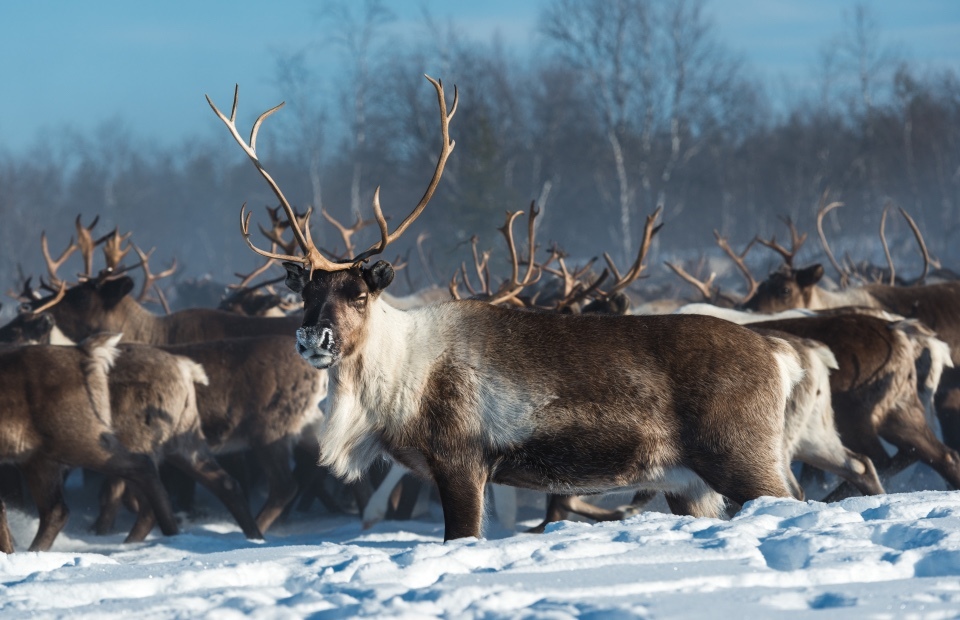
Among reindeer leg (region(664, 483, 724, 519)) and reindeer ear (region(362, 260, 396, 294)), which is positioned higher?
reindeer ear (region(362, 260, 396, 294))

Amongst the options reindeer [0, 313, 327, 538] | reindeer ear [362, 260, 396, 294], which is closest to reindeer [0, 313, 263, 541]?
reindeer [0, 313, 327, 538]

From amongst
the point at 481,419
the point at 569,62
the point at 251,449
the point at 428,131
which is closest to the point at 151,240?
the point at 428,131

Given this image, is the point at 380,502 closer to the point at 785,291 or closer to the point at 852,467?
the point at 852,467

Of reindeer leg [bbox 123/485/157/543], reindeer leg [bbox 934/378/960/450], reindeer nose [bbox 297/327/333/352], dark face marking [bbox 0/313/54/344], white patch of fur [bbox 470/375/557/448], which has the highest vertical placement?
reindeer nose [bbox 297/327/333/352]

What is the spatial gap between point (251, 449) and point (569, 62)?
2136 cm

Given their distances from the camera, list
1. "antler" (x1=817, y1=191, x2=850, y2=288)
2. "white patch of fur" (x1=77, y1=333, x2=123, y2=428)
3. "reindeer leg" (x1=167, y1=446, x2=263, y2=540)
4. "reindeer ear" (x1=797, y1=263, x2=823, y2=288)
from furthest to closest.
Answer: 1. "antler" (x1=817, y1=191, x2=850, y2=288)
2. "reindeer ear" (x1=797, y1=263, x2=823, y2=288)
3. "reindeer leg" (x1=167, y1=446, x2=263, y2=540)
4. "white patch of fur" (x1=77, y1=333, x2=123, y2=428)

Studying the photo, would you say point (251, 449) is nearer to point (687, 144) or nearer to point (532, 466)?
point (532, 466)

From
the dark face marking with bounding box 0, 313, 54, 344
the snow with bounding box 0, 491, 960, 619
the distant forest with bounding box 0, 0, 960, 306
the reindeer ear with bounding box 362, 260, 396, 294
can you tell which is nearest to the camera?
the snow with bounding box 0, 491, 960, 619

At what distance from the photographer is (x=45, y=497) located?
6148mm

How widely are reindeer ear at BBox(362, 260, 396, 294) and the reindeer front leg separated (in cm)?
74

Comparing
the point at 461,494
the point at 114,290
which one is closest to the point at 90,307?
the point at 114,290

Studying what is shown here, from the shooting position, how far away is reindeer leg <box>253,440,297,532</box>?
718cm

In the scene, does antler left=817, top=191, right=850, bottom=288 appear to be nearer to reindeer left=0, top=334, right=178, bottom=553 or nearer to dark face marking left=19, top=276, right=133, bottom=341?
dark face marking left=19, top=276, right=133, bottom=341

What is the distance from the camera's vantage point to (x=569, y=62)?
2730 centimetres
